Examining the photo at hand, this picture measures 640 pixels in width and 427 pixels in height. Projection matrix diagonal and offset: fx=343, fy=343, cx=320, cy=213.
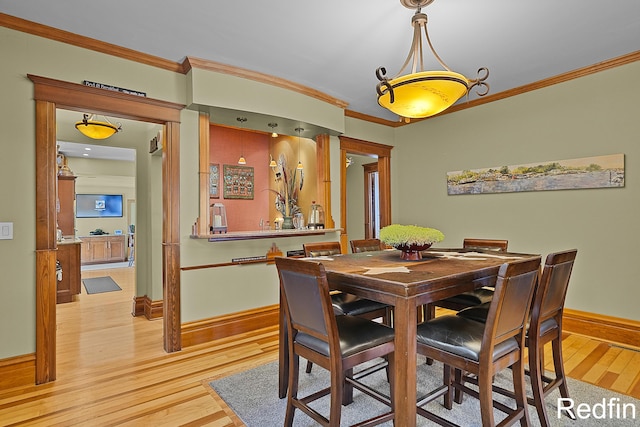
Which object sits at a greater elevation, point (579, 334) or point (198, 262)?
point (198, 262)

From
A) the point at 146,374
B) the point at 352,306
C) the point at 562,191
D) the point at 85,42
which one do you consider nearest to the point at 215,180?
the point at 85,42

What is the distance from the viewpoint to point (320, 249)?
115 inches

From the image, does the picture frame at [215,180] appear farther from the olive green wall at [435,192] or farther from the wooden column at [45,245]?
the wooden column at [45,245]

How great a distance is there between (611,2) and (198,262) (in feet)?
12.5

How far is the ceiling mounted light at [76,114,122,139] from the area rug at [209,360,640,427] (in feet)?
9.96

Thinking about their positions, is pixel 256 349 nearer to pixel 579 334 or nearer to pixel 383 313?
pixel 383 313

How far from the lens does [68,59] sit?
2691 millimetres

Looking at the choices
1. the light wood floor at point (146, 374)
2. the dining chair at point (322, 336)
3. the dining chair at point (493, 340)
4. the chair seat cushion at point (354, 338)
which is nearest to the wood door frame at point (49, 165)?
the light wood floor at point (146, 374)

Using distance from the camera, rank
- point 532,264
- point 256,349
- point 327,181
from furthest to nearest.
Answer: point 327,181
point 256,349
point 532,264

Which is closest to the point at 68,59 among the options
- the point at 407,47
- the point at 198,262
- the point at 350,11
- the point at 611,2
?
the point at 198,262

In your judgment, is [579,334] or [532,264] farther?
[579,334]

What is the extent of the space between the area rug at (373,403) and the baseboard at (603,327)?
1217 millimetres

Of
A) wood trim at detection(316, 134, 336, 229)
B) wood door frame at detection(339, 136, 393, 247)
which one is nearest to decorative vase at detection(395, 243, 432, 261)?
wood trim at detection(316, 134, 336, 229)

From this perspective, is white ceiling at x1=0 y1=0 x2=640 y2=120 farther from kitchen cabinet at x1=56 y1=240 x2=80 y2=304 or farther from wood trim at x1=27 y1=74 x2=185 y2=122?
kitchen cabinet at x1=56 y1=240 x2=80 y2=304
